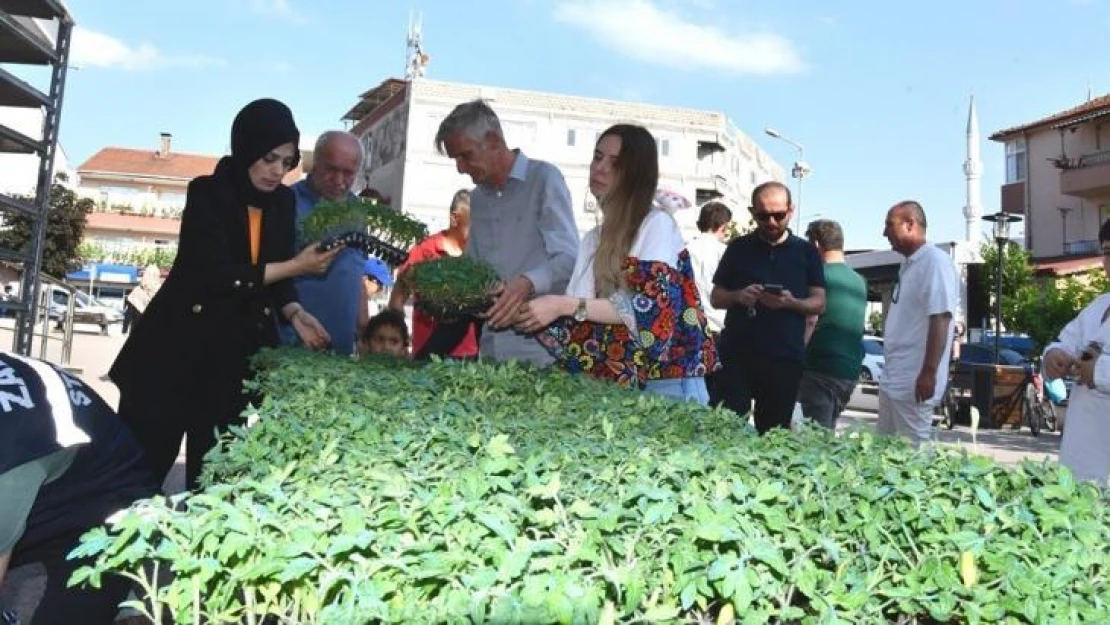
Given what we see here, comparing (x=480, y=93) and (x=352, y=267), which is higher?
(x=480, y=93)

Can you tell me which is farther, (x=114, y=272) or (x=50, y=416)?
(x=114, y=272)

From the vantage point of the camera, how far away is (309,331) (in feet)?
15.5

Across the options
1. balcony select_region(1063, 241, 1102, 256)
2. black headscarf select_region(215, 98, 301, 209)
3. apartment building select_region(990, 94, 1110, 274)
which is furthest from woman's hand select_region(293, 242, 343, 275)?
balcony select_region(1063, 241, 1102, 256)

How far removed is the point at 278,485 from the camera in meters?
1.70

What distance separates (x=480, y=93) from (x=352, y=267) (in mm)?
65625

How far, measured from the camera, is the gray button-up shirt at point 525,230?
474 cm

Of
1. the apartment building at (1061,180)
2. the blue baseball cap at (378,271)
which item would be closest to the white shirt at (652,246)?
the blue baseball cap at (378,271)

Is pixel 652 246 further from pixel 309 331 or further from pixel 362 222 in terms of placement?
pixel 309 331

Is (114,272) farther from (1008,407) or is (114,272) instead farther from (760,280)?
(760,280)

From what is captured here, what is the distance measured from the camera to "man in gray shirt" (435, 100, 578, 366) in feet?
15.6

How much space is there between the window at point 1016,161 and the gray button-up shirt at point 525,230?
55207 millimetres

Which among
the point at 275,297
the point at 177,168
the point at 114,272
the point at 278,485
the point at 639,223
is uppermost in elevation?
the point at 177,168

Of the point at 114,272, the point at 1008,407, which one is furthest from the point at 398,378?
the point at 114,272

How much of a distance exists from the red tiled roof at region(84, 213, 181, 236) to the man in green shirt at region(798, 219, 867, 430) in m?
85.9
